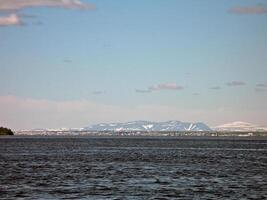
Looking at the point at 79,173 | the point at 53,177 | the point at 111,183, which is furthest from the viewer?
the point at 79,173

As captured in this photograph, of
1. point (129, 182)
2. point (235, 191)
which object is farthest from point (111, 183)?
point (235, 191)

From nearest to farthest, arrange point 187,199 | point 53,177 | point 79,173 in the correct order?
point 187,199, point 53,177, point 79,173

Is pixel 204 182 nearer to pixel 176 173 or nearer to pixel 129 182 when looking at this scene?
pixel 129 182

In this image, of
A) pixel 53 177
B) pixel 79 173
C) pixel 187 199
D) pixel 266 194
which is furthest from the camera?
pixel 79 173

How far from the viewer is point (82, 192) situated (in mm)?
52031

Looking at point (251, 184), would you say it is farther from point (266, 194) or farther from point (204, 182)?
point (266, 194)

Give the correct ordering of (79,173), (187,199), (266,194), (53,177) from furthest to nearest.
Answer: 1. (79,173)
2. (53,177)
3. (266,194)
4. (187,199)

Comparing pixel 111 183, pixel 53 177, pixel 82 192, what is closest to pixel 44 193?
pixel 82 192

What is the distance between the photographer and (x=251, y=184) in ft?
198

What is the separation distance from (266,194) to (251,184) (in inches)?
359

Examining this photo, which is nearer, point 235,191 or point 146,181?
point 235,191

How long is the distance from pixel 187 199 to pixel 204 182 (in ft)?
47.2

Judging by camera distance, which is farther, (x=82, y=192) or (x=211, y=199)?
(x=82, y=192)

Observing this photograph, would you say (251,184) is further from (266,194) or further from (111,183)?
(111,183)
